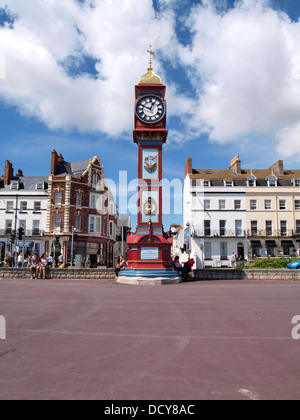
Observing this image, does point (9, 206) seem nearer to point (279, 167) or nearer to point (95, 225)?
point (95, 225)

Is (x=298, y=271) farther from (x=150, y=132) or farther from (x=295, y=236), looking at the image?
(x=295, y=236)

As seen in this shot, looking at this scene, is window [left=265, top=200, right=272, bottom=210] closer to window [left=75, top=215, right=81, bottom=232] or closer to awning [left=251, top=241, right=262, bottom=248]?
awning [left=251, top=241, right=262, bottom=248]

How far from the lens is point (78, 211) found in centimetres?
4641

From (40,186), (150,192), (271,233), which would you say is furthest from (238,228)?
(150,192)

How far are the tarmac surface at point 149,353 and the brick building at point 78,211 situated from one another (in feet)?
120

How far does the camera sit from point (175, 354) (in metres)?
5.13

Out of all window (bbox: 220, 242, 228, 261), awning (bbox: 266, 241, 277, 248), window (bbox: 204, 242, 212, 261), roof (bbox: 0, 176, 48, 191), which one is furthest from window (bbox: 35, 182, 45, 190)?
awning (bbox: 266, 241, 277, 248)

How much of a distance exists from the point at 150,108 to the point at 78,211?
88.2ft

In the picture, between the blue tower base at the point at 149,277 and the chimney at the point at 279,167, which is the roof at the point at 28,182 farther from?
the chimney at the point at 279,167

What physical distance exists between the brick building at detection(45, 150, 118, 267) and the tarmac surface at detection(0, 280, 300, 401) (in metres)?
36.5

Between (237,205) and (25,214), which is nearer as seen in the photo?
(25,214)

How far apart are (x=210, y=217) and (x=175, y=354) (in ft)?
151
